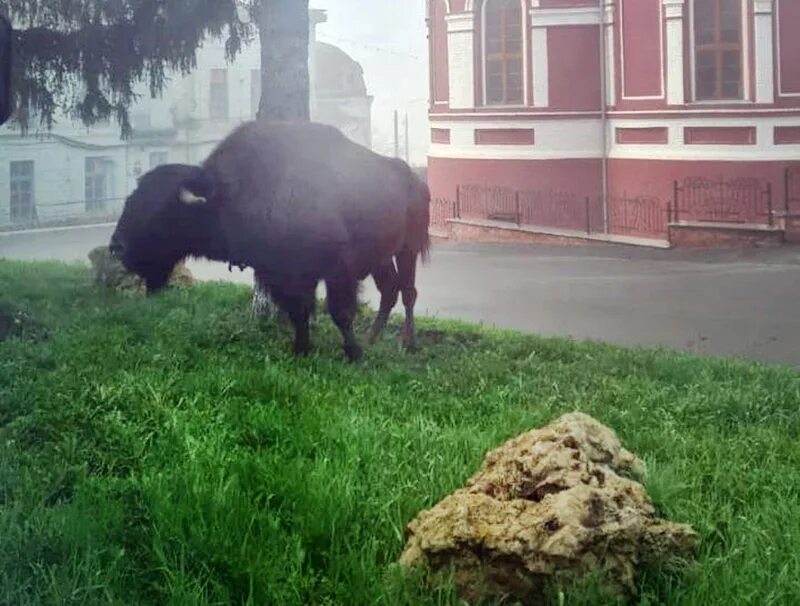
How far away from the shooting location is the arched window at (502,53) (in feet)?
21.6

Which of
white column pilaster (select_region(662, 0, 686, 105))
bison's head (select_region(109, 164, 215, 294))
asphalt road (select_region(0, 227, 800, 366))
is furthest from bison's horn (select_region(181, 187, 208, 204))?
white column pilaster (select_region(662, 0, 686, 105))

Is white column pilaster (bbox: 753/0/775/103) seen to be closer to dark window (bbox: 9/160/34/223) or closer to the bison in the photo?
the bison

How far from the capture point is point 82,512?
316cm

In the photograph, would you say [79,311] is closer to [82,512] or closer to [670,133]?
[82,512]

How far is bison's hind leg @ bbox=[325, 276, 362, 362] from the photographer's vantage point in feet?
18.2

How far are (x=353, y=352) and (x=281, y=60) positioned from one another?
133cm

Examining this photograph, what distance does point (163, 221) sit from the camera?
17.9 ft

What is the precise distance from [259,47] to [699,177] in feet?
15.3

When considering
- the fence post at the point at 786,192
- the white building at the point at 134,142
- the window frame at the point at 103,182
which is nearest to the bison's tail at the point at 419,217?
the white building at the point at 134,142

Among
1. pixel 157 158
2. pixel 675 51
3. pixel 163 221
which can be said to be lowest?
pixel 163 221

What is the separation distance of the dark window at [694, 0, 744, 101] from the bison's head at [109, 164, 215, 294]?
4.65 m

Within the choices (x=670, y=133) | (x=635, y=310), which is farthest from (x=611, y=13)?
(x=635, y=310)

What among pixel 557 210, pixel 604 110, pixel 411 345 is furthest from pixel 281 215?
pixel 604 110

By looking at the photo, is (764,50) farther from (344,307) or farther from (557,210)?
(344,307)
